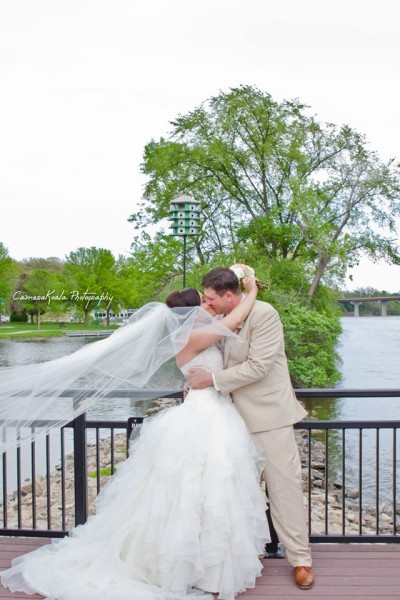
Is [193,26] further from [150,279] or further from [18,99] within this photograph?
[150,279]

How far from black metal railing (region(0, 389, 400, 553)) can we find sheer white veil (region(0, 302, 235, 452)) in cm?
24

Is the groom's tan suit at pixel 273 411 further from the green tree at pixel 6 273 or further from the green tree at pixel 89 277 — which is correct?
the green tree at pixel 6 273

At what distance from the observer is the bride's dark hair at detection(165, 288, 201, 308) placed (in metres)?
A: 3.20

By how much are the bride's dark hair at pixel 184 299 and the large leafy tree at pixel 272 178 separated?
20.3 m

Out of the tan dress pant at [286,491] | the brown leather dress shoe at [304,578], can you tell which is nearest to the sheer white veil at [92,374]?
the tan dress pant at [286,491]

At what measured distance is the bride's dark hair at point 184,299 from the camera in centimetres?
320

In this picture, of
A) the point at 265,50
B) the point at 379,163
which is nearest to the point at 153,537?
the point at 265,50

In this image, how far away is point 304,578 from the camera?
3033 millimetres

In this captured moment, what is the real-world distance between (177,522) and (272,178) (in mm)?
22967

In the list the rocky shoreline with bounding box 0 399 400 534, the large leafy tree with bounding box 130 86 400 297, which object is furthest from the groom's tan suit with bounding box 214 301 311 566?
the large leafy tree with bounding box 130 86 400 297

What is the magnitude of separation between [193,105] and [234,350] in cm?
2317

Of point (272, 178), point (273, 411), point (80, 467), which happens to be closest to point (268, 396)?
point (273, 411)

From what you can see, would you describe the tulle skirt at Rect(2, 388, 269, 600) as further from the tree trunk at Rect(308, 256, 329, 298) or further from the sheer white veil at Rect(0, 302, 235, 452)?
the tree trunk at Rect(308, 256, 329, 298)

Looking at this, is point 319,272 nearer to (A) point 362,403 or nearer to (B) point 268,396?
(A) point 362,403
